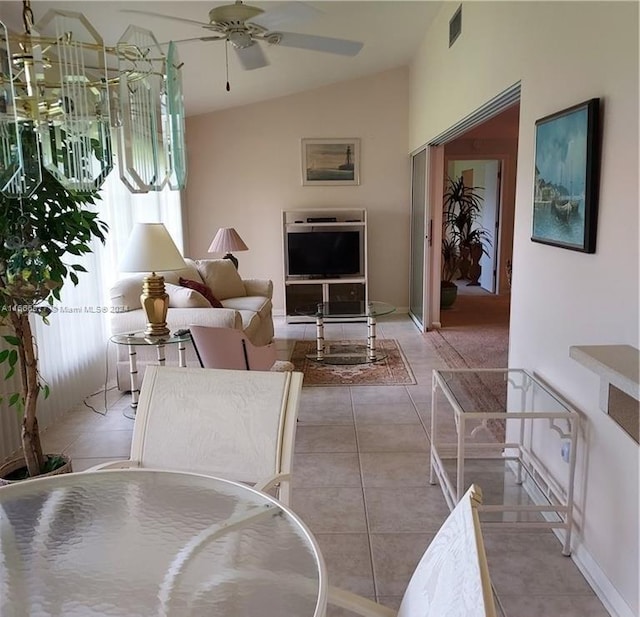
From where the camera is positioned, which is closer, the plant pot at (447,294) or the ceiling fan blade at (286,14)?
the ceiling fan blade at (286,14)

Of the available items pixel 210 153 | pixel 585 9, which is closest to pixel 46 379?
pixel 585 9

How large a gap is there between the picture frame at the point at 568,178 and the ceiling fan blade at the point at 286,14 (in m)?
1.27

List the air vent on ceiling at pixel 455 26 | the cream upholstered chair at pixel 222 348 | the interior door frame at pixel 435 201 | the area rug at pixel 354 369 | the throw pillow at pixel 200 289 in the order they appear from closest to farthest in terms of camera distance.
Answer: the cream upholstered chair at pixel 222 348 → the air vent on ceiling at pixel 455 26 → the area rug at pixel 354 369 → the throw pillow at pixel 200 289 → the interior door frame at pixel 435 201

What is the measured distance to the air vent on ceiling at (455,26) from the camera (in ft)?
13.8

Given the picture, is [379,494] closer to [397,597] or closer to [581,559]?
[397,597]

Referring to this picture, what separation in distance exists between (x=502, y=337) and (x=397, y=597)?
4.26 metres

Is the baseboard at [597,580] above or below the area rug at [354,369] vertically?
below

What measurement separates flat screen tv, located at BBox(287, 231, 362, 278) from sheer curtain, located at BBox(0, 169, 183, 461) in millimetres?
2248

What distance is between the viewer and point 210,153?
7.06 metres

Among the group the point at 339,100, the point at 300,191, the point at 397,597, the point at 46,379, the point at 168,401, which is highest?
the point at 339,100

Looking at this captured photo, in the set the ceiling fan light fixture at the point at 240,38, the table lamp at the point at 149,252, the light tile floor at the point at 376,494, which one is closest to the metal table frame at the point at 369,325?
the light tile floor at the point at 376,494

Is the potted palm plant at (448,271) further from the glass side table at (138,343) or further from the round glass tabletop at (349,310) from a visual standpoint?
the glass side table at (138,343)

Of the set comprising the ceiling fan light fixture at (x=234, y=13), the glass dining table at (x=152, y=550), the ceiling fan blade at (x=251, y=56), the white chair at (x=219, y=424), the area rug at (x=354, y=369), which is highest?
the ceiling fan light fixture at (x=234, y=13)

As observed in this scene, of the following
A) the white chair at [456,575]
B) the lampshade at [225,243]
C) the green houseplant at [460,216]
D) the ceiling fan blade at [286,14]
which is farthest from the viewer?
the green houseplant at [460,216]
